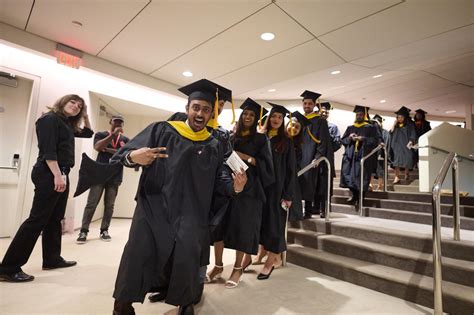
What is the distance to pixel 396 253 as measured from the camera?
2746 mm

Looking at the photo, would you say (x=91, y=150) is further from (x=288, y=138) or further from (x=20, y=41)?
(x=288, y=138)

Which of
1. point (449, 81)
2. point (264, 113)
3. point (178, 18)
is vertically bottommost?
point (264, 113)

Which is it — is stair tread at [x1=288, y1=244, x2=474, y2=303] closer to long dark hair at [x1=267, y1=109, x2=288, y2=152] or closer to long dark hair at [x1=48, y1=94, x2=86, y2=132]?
long dark hair at [x1=267, y1=109, x2=288, y2=152]

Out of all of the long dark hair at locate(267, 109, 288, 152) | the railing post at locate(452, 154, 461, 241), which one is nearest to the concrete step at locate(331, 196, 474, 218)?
the railing post at locate(452, 154, 461, 241)

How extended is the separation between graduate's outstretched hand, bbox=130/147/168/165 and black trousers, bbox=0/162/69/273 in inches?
60.4

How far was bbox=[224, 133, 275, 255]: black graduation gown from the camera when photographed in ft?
8.33

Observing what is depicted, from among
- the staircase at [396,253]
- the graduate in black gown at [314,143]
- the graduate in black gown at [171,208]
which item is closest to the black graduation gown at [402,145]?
the staircase at [396,253]

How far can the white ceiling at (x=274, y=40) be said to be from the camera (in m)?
3.57

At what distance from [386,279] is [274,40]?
3.63 metres

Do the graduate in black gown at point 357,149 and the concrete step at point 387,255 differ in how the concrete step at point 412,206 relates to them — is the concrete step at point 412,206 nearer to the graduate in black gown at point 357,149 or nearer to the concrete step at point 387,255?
the graduate in black gown at point 357,149

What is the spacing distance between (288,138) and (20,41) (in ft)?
14.4

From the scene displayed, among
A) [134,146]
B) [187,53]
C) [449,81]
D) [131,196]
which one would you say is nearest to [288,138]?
[134,146]

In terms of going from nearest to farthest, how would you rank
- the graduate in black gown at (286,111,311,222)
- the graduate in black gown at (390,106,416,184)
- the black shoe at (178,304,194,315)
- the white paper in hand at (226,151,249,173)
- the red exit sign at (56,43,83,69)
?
1. the white paper in hand at (226,151,249,173)
2. the black shoe at (178,304,194,315)
3. the graduate in black gown at (286,111,311,222)
4. the red exit sign at (56,43,83,69)
5. the graduate in black gown at (390,106,416,184)

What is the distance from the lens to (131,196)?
6785 millimetres
